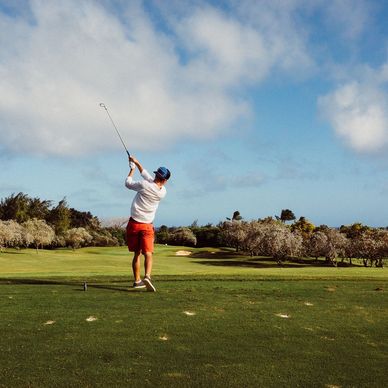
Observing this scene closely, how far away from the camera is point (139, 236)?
10664mm

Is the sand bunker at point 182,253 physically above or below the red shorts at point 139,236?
below

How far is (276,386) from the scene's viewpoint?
4.60 metres

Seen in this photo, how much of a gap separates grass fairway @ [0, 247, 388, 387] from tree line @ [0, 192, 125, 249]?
5458cm

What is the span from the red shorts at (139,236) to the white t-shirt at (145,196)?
5.3 inches

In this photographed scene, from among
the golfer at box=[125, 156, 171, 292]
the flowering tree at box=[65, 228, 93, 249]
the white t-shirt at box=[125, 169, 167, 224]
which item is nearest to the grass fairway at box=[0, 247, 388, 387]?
the golfer at box=[125, 156, 171, 292]

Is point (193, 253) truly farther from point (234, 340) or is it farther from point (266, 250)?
point (234, 340)

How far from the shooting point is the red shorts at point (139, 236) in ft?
34.9

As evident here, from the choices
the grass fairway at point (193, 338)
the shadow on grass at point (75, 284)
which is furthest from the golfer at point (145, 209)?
the grass fairway at point (193, 338)

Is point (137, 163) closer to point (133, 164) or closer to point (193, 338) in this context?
point (133, 164)

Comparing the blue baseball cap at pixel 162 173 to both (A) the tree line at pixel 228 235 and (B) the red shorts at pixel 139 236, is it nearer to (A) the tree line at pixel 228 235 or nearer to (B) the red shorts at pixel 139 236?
(B) the red shorts at pixel 139 236

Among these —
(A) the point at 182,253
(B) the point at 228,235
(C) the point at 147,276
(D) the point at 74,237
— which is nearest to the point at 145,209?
(C) the point at 147,276

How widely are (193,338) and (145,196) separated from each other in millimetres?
4837

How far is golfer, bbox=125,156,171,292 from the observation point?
34.7ft

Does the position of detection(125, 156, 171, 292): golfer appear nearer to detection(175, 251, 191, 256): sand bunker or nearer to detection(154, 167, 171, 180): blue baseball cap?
detection(154, 167, 171, 180): blue baseball cap
